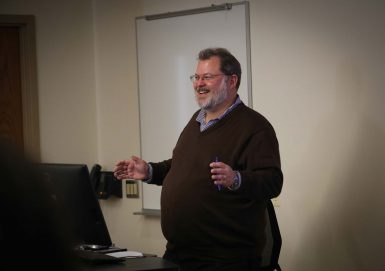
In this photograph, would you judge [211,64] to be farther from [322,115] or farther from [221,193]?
[322,115]

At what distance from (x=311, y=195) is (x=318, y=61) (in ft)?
2.46

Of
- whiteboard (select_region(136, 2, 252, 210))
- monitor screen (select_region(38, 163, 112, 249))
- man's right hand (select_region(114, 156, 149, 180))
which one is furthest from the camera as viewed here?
whiteboard (select_region(136, 2, 252, 210))

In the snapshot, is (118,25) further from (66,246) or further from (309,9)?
(66,246)

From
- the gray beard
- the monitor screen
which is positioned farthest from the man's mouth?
the monitor screen

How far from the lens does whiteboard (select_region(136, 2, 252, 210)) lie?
144 inches

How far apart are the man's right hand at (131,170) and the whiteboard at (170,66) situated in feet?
3.85

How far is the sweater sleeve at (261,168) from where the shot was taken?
2279mm

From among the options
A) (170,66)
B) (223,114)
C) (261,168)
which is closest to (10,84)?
(170,66)

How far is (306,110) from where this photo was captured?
3.38m

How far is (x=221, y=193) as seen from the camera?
2.41 metres

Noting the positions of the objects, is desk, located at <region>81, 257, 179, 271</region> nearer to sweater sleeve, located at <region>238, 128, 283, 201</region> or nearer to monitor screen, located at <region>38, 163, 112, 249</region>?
monitor screen, located at <region>38, 163, 112, 249</region>

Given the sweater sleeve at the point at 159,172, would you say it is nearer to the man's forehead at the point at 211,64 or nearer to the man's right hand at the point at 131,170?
the man's right hand at the point at 131,170

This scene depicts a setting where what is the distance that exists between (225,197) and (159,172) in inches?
17.0

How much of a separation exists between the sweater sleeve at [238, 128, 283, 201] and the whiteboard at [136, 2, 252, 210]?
3.95 feet
